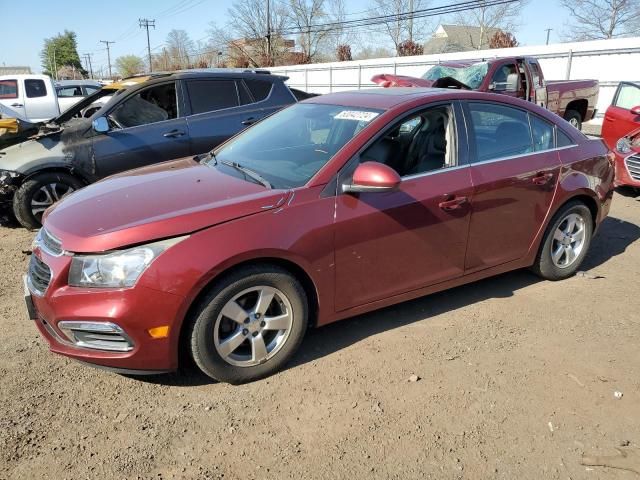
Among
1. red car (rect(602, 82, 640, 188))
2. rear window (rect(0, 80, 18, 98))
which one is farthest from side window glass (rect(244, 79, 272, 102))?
rear window (rect(0, 80, 18, 98))

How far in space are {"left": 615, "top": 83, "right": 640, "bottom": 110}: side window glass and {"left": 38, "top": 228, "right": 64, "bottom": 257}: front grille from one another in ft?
28.1

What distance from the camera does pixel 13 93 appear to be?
623 inches

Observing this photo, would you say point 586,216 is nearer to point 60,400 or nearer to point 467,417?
point 467,417

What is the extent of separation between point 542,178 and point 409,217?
54.9 inches

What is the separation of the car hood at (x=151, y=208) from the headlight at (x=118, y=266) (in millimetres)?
43

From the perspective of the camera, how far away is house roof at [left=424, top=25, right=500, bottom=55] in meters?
50.5

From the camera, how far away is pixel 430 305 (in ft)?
13.4

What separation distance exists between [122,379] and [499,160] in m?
3.04

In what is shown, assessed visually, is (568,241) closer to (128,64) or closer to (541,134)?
(541,134)

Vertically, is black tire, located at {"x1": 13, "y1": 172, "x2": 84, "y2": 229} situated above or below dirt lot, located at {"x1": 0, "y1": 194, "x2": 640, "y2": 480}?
above

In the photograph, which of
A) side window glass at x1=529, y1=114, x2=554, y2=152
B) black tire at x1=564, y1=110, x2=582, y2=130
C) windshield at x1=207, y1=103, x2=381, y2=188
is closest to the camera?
windshield at x1=207, y1=103, x2=381, y2=188

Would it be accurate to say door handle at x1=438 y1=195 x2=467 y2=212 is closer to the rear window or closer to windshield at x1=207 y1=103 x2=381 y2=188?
windshield at x1=207 y1=103 x2=381 y2=188

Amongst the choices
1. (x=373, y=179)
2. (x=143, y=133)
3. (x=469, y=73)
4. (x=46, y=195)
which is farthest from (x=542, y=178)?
(x=469, y=73)

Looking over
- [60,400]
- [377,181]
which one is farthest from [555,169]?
[60,400]
